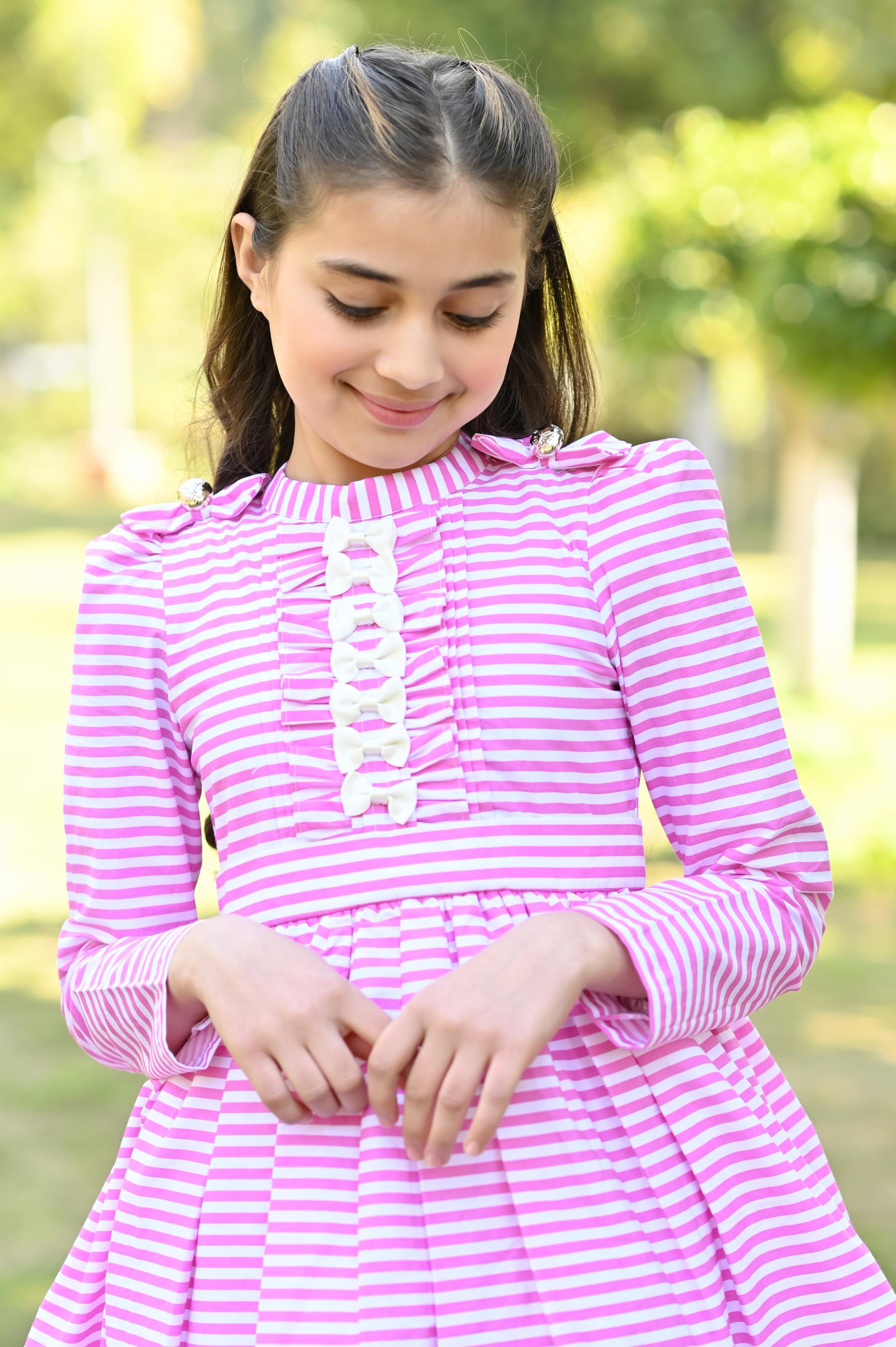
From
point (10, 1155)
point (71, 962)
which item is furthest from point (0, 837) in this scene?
point (71, 962)

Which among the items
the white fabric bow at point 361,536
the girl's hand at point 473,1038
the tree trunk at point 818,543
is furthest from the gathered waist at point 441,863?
the tree trunk at point 818,543

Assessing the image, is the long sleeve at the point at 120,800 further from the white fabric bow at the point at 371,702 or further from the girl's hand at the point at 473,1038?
the girl's hand at the point at 473,1038

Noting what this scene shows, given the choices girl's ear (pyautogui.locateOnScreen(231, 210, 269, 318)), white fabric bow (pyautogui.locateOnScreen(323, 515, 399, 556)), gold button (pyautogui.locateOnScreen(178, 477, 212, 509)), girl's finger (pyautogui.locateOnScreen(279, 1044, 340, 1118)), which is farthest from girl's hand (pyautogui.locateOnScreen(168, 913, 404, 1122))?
girl's ear (pyautogui.locateOnScreen(231, 210, 269, 318))

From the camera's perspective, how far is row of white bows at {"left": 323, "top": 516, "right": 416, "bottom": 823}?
1.23m

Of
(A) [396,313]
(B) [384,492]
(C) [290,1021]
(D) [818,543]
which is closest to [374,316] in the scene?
(A) [396,313]

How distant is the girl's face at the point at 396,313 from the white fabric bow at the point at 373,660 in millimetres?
154

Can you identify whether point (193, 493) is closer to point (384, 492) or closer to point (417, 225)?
point (384, 492)

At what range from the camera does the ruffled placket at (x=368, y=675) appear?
124 cm

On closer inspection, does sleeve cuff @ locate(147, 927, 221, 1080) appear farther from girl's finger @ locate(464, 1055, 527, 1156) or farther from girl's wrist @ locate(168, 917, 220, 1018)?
girl's finger @ locate(464, 1055, 527, 1156)

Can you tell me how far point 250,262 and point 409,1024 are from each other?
2.28ft

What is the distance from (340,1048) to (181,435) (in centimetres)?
91

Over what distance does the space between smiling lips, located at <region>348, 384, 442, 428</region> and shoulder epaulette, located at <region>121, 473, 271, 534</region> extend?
19 centimetres

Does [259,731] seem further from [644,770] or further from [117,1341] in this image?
→ [117,1341]

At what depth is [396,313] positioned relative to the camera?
3.96 feet
